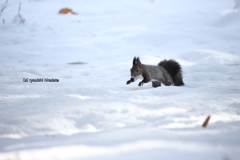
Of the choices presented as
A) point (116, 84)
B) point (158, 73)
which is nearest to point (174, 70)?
point (158, 73)

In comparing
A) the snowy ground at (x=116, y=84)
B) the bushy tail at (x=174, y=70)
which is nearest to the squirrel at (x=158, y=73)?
the bushy tail at (x=174, y=70)

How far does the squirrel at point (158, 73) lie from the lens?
5312 mm

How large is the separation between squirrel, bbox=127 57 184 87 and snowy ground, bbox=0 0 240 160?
0.23 meters

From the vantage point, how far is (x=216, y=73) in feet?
21.2

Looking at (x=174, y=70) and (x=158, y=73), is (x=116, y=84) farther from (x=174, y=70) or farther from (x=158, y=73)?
(x=174, y=70)

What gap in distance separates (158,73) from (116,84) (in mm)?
764

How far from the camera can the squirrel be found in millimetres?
5312

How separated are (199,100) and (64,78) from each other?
334 cm

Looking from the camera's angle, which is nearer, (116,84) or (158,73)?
(158,73)

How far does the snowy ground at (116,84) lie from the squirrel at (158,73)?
0.23m

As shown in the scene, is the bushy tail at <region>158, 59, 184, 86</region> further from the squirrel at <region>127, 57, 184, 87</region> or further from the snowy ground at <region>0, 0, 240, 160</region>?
the snowy ground at <region>0, 0, 240, 160</region>

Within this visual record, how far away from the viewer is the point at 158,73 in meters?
5.56

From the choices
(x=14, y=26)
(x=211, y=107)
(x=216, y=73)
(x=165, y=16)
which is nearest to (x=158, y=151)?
(x=211, y=107)

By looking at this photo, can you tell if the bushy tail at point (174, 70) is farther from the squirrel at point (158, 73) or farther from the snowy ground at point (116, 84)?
the snowy ground at point (116, 84)
